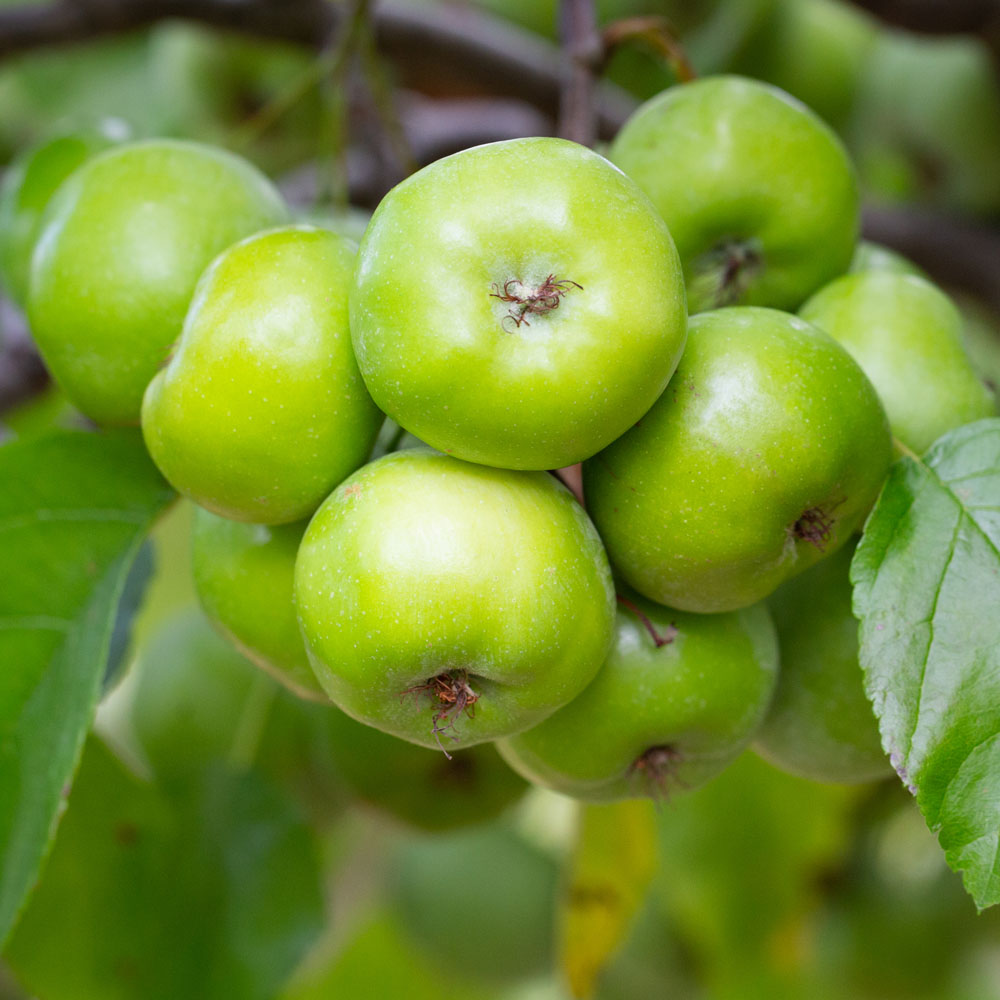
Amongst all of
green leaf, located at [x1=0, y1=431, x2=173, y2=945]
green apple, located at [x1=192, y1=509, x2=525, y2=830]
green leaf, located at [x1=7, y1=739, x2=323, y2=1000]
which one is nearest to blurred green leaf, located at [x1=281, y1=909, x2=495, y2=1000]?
green apple, located at [x1=192, y1=509, x2=525, y2=830]

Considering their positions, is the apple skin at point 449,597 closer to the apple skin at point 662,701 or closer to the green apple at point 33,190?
the apple skin at point 662,701

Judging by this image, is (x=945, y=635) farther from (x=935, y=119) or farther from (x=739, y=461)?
(x=935, y=119)

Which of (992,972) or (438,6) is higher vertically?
(438,6)

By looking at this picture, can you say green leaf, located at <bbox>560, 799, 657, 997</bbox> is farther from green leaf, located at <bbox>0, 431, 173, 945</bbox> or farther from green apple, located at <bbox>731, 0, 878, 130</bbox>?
green apple, located at <bbox>731, 0, 878, 130</bbox>

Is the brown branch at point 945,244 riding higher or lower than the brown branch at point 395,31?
lower

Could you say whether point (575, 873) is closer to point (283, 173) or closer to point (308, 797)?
point (308, 797)

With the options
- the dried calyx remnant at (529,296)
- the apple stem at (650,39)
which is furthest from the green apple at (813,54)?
the dried calyx remnant at (529,296)

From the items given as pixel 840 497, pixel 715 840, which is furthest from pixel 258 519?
pixel 715 840
